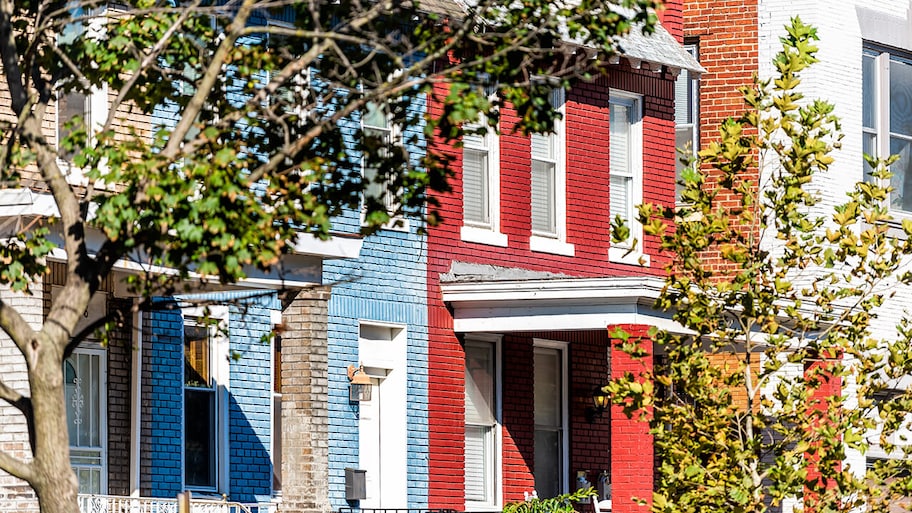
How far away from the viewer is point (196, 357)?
20.5m

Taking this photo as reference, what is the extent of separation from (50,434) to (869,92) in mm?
19566

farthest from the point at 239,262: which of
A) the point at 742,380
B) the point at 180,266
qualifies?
the point at 742,380

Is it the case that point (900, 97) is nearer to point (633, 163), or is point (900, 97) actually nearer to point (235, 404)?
point (633, 163)

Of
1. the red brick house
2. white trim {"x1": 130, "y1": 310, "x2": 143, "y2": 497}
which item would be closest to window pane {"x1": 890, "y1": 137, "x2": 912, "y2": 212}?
the red brick house

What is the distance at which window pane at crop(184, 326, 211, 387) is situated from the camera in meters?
20.3

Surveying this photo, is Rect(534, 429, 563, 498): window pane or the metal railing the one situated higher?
Rect(534, 429, 563, 498): window pane

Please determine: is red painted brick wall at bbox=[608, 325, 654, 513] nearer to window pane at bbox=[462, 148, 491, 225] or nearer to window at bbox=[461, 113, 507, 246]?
window at bbox=[461, 113, 507, 246]

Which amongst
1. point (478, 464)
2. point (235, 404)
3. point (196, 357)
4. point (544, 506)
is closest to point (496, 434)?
point (478, 464)

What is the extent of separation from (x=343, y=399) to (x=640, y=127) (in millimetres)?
6466

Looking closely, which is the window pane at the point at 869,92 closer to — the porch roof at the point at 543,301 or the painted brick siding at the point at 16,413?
the porch roof at the point at 543,301

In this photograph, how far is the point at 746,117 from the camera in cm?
1546

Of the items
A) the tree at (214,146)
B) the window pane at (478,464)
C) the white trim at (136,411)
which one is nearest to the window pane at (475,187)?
the window pane at (478,464)

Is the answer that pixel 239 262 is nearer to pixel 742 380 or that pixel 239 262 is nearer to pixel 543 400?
pixel 742 380

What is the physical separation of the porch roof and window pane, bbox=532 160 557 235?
1.13 metres
